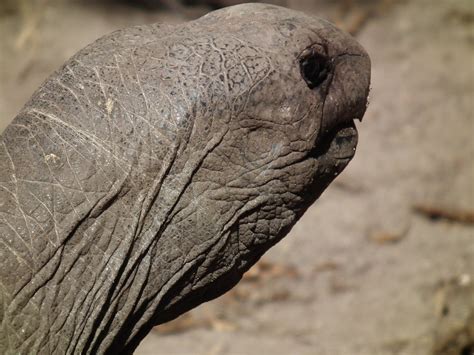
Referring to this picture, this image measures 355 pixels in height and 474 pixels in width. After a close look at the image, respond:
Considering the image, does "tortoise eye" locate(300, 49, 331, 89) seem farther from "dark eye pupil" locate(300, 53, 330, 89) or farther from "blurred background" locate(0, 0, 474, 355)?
"blurred background" locate(0, 0, 474, 355)

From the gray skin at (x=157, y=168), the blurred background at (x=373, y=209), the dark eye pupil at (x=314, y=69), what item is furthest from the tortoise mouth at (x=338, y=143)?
the blurred background at (x=373, y=209)

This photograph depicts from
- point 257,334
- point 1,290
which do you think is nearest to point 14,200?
point 1,290

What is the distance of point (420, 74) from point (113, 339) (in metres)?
5.26

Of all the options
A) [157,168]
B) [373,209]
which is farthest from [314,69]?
[373,209]

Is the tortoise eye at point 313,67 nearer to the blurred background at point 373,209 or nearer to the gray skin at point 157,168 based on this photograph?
the gray skin at point 157,168

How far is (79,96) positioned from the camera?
276 centimetres

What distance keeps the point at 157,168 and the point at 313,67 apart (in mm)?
606

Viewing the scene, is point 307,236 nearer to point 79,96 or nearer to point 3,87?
point 3,87

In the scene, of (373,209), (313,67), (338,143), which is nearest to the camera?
(313,67)

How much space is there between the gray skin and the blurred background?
2199mm

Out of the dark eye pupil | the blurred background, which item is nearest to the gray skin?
the dark eye pupil

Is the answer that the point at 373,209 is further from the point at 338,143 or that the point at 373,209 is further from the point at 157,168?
the point at 157,168

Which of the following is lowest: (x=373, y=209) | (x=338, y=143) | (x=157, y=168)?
(x=157, y=168)

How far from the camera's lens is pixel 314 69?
9.86 ft
